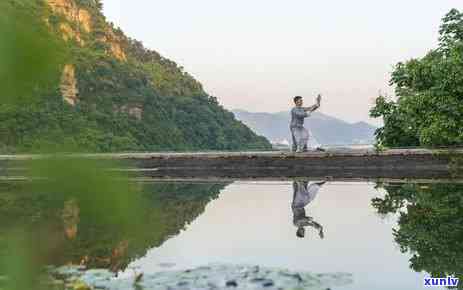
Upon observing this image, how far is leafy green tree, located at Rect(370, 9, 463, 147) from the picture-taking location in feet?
44.9

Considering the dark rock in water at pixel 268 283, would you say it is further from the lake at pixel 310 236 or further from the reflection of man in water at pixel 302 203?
the reflection of man in water at pixel 302 203

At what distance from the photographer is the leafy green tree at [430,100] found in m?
13.7

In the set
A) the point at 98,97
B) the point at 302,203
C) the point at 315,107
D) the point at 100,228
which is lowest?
the point at 302,203

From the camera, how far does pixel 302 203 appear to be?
9.52 meters

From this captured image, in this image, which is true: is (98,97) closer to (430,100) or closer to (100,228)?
(100,228)

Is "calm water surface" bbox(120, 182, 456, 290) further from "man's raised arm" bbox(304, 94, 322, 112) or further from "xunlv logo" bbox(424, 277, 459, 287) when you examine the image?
"man's raised arm" bbox(304, 94, 322, 112)

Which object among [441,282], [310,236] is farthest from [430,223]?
[441,282]

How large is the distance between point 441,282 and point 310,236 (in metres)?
2.43

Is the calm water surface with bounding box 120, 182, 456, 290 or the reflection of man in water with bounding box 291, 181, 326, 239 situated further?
the reflection of man in water with bounding box 291, 181, 326, 239

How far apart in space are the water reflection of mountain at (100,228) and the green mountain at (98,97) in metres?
0.16

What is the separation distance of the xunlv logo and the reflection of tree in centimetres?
8

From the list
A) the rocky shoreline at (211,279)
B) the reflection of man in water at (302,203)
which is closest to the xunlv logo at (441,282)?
the rocky shoreline at (211,279)

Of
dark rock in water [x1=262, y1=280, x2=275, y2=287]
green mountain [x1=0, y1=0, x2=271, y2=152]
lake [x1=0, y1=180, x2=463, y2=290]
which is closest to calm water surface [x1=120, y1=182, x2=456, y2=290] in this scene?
lake [x1=0, y1=180, x2=463, y2=290]

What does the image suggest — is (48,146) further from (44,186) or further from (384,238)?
(384,238)
